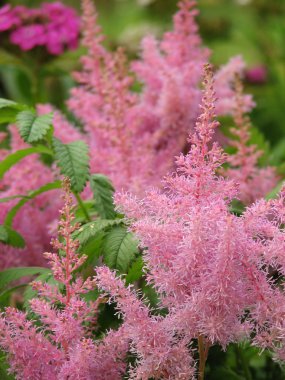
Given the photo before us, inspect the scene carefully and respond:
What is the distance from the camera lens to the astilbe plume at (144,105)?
1.43 metres

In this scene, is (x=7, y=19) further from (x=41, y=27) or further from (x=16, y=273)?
(x=16, y=273)

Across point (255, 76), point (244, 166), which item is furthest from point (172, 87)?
point (255, 76)

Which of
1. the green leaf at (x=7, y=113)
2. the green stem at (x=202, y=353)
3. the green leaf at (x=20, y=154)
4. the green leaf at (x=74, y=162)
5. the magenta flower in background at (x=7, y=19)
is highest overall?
the green leaf at (x=7, y=113)

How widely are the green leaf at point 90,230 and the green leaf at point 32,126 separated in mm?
198

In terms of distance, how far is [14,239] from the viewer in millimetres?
1219

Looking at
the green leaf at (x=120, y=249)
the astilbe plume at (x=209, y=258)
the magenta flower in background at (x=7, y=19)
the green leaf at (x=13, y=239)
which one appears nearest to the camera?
the astilbe plume at (x=209, y=258)

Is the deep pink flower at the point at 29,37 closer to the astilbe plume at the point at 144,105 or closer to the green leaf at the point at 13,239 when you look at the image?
the astilbe plume at the point at 144,105

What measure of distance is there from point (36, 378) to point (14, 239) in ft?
1.12

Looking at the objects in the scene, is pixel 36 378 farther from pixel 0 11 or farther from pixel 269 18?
pixel 269 18

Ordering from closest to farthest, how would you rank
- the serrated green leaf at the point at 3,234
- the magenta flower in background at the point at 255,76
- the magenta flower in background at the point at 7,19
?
the serrated green leaf at the point at 3,234
the magenta flower in background at the point at 7,19
the magenta flower in background at the point at 255,76

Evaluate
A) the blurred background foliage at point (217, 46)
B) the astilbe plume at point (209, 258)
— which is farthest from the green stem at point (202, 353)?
the blurred background foliage at point (217, 46)

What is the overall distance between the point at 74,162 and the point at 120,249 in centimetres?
24

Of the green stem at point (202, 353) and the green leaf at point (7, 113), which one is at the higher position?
the green leaf at point (7, 113)

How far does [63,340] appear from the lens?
932 mm
